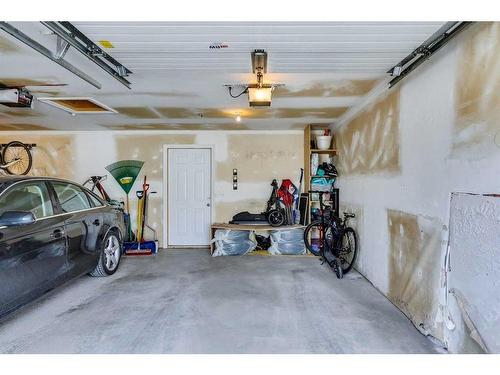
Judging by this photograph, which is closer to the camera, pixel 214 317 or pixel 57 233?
pixel 214 317

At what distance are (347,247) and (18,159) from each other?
19.7 ft

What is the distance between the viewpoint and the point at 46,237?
2.78 meters

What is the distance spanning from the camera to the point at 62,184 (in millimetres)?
3467

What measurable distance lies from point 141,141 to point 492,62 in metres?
5.47

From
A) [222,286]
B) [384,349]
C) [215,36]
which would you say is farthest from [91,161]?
[384,349]

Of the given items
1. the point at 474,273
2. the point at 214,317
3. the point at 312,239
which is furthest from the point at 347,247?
the point at 474,273

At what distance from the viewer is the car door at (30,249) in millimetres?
2355

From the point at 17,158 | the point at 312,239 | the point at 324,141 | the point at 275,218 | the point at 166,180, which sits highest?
the point at 324,141

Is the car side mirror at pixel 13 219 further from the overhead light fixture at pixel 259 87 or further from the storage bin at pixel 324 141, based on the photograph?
the storage bin at pixel 324 141

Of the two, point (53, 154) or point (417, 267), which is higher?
point (53, 154)

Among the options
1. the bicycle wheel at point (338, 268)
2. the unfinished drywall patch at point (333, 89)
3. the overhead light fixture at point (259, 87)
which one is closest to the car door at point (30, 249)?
the overhead light fixture at point (259, 87)

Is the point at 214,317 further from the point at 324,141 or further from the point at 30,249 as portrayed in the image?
the point at 324,141

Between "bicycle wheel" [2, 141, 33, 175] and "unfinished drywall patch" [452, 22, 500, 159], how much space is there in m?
6.59

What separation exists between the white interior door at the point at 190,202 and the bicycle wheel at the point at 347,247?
2.56 meters
